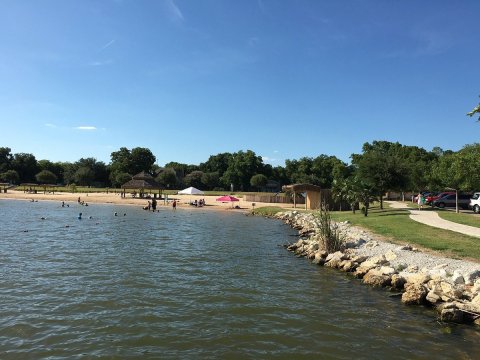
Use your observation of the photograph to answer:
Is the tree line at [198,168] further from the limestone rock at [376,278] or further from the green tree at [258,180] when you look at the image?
the limestone rock at [376,278]

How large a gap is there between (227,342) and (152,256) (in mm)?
11253

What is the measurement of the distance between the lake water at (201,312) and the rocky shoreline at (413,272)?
461 millimetres

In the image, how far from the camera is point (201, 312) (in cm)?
1109

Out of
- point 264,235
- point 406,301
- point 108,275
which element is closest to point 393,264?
point 406,301

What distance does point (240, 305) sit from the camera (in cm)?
1191

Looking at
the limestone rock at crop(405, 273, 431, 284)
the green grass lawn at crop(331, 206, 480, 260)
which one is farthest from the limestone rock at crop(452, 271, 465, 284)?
the green grass lawn at crop(331, 206, 480, 260)

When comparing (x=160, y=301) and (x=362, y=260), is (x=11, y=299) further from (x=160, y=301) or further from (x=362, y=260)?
(x=362, y=260)

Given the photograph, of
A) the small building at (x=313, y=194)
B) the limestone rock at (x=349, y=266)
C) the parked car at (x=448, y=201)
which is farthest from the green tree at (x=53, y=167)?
the limestone rock at (x=349, y=266)

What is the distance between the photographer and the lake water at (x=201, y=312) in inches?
345

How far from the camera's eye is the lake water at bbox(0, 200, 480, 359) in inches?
345

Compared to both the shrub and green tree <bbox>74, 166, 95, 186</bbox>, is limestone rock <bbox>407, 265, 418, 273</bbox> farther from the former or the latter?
green tree <bbox>74, 166, 95, 186</bbox>

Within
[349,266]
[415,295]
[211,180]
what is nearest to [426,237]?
[349,266]

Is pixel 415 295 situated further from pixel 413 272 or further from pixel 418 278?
pixel 413 272

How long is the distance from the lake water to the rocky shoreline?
1.51ft
